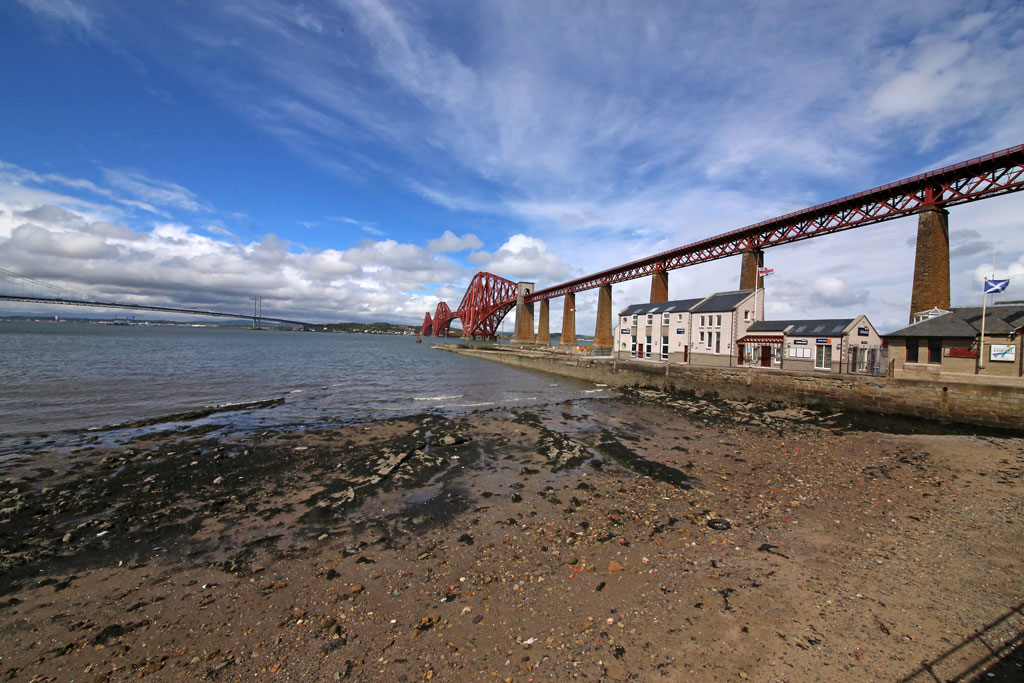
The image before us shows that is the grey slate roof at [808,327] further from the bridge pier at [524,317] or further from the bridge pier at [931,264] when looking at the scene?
the bridge pier at [524,317]

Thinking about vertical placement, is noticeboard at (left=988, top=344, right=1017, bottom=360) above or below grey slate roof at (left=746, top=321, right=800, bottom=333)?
below

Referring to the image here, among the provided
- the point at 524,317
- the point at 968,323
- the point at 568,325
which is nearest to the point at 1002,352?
the point at 968,323

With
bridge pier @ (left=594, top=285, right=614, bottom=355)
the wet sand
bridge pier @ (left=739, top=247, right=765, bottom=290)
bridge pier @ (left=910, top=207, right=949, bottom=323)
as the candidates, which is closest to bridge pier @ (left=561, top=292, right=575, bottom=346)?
bridge pier @ (left=594, top=285, right=614, bottom=355)

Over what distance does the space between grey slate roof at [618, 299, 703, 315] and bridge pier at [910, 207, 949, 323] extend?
1539 cm

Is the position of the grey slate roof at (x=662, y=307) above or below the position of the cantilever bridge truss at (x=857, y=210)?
below

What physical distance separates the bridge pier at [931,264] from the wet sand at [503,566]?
15781mm

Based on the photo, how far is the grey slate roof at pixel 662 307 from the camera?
38.3m

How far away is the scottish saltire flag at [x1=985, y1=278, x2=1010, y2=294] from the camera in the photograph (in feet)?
59.1

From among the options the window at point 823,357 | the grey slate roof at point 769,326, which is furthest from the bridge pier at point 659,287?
the window at point 823,357

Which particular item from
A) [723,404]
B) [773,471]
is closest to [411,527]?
[773,471]

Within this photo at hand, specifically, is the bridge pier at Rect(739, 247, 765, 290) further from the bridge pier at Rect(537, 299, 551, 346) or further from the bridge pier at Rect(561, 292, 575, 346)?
the bridge pier at Rect(537, 299, 551, 346)

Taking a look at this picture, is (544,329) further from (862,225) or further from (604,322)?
(862,225)

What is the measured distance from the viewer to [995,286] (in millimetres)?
18141

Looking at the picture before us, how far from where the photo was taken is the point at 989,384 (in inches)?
668
